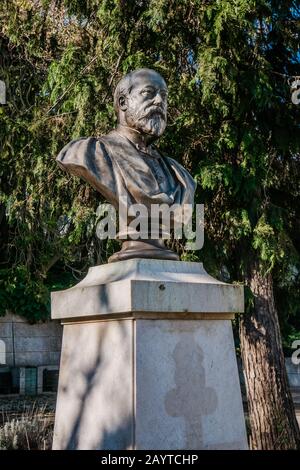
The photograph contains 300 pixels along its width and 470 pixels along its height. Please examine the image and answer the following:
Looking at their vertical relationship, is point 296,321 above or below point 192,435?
above

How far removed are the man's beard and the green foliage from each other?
271 cm

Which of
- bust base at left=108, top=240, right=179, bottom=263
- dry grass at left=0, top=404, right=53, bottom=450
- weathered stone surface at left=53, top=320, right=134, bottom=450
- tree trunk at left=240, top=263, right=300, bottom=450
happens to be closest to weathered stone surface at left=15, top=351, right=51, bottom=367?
dry grass at left=0, top=404, right=53, bottom=450

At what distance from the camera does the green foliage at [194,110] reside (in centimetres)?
777

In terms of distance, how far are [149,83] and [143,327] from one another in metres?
1.81

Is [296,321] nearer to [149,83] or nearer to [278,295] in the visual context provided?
[278,295]

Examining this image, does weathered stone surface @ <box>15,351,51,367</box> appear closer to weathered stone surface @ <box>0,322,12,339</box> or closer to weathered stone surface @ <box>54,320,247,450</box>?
weathered stone surface @ <box>0,322,12,339</box>

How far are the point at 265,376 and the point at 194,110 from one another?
3.35 m

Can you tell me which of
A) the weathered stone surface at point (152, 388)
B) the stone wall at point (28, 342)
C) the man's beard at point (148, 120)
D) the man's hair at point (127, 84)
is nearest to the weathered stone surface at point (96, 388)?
the weathered stone surface at point (152, 388)

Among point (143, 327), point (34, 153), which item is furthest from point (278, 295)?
point (143, 327)

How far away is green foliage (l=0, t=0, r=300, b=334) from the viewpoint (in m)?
7.77

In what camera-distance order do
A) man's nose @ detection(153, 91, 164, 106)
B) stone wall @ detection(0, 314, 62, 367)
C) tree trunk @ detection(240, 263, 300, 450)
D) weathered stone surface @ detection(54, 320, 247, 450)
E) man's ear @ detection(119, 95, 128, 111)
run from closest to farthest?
weathered stone surface @ detection(54, 320, 247, 450)
man's nose @ detection(153, 91, 164, 106)
man's ear @ detection(119, 95, 128, 111)
tree trunk @ detection(240, 263, 300, 450)
stone wall @ detection(0, 314, 62, 367)

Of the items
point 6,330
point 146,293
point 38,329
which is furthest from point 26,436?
point 38,329

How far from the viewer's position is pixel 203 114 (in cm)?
811

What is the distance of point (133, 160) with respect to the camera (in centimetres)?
495
